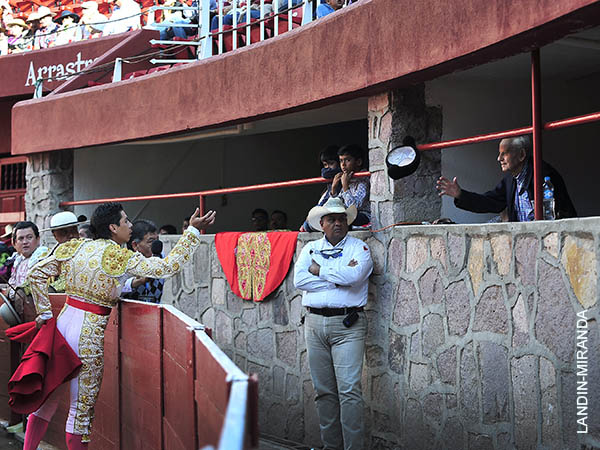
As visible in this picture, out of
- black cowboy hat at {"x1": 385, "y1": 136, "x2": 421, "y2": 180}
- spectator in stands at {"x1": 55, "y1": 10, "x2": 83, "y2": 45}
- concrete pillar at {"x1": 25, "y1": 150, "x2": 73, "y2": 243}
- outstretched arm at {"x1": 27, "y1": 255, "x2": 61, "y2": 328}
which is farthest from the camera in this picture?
spectator in stands at {"x1": 55, "y1": 10, "x2": 83, "y2": 45}

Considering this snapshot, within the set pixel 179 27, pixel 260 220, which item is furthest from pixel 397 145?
pixel 179 27

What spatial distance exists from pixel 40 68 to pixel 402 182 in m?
9.88

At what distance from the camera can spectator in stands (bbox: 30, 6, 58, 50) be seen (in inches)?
616

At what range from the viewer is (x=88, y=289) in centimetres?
608

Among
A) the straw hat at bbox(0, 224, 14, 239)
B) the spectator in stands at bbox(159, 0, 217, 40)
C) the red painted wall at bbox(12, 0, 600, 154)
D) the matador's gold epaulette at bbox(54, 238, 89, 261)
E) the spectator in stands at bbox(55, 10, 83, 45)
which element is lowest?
the matador's gold epaulette at bbox(54, 238, 89, 261)

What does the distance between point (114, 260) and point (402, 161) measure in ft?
7.19

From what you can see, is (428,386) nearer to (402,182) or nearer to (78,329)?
(402,182)

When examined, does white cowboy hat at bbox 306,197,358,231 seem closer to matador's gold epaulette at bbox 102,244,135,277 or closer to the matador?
the matador

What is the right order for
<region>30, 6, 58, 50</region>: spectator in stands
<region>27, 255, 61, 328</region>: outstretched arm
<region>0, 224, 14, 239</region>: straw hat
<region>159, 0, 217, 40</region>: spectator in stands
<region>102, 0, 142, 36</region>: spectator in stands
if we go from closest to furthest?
<region>27, 255, 61, 328</region>: outstretched arm
<region>159, 0, 217, 40</region>: spectator in stands
<region>0, 224, 14, 239</region>: straw hat
<region>102, 0, 142, 36</region>: spectator in stands
<region>30, 6, 58, 50</region>: spectator in stands

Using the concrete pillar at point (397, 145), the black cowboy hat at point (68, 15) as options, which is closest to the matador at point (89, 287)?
the concrete pillar at point (397, 145)

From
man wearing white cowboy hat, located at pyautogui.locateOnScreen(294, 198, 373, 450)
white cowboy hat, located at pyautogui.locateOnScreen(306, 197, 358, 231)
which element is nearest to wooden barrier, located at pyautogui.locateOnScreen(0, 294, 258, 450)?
man wearing white cowboy hat, located at pyautogui.locateOnScreen(294, 198, 373, 450)

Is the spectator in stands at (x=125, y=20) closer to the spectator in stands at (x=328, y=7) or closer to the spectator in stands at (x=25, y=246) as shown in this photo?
the spectator in stands at (x=25, y=246)

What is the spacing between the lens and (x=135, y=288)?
7.14m

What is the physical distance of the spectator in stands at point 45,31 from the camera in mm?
15656
